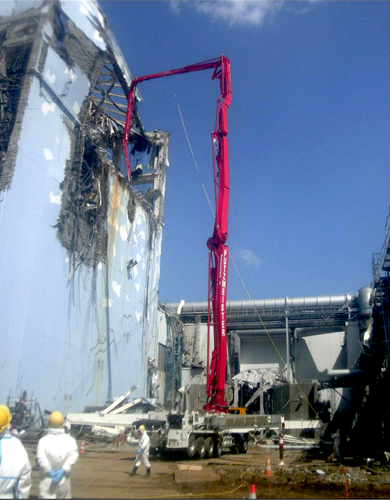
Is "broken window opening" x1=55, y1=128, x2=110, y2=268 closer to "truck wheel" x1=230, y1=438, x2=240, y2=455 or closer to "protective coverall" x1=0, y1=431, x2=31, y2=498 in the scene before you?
"truck wheel" x1=230, y1=438, x2=240, y2=455

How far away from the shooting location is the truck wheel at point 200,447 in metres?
18.1

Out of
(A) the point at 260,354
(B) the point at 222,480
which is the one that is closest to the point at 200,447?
(B) the point at 222,480

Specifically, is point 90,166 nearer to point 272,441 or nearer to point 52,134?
point 52,134

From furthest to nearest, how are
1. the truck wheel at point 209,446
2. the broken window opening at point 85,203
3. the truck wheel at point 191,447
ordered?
the broken window opening at point 85,203 → the truck wheel at point 209,446 → the truck wheel at point 191,447

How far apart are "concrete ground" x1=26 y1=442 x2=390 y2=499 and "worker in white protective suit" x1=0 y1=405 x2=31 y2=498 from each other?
6242 mm

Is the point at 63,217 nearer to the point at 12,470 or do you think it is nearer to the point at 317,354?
the point at 12,470

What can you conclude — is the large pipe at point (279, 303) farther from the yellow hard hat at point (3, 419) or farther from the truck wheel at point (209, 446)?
the yellow hard hat at point (3, 419)

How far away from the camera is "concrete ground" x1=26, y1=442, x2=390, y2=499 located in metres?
11.6

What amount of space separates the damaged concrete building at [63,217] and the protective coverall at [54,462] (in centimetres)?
1427

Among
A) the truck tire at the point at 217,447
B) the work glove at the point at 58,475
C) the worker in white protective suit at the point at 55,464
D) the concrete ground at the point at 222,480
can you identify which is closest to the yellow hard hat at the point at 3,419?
the worker in white protective suit at the point at 55,464

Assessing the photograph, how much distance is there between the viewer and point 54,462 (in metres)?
5.52

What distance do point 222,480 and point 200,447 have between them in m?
5.30

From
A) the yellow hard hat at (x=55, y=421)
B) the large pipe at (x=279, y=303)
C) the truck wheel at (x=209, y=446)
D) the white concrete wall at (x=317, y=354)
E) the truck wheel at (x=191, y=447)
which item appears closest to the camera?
the yellow hard hat at (x=55, y=421)

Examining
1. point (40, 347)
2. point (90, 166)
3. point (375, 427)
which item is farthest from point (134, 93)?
point (375, 427)
